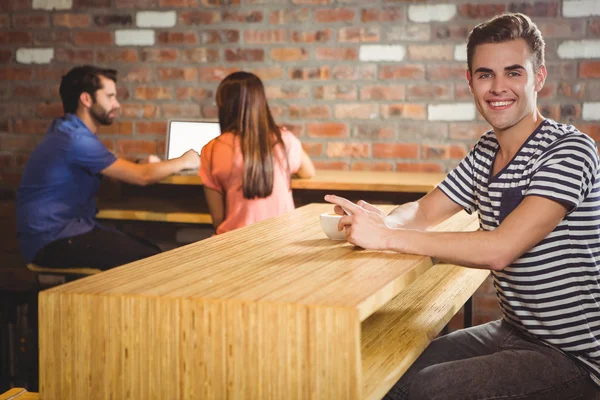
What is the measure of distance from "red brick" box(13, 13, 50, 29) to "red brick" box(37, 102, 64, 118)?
41 centimetres

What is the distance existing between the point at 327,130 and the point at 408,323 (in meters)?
2.14

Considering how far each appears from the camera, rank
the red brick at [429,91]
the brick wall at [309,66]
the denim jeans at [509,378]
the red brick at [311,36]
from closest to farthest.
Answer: the denim jeans at [509,378], the brick wall at [309,66], the red brick at [429,91], the red brick at [311,36]

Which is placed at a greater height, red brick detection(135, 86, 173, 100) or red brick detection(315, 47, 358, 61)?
red brick detection(315, 47, 358, 61)

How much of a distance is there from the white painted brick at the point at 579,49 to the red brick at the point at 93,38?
2.20 m

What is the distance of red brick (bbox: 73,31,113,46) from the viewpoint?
12.8 ft

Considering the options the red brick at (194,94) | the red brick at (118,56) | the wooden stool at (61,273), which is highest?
the red brick at (118,56)

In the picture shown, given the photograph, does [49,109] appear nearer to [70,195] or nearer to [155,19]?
[155,19]

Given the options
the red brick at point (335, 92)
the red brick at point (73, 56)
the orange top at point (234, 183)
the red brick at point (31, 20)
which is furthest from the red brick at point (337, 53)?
the red brick at point (31, 20)

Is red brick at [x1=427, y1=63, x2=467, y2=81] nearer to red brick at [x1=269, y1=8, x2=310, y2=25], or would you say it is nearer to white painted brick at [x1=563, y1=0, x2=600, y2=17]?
white painted brick at [x1=563, y1=0, x2=600, y2=17]

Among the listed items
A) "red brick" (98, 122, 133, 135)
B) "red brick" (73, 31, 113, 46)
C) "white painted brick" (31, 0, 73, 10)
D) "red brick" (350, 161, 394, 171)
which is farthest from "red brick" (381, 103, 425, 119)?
"white painted brick" (31, 0, 73, 10)

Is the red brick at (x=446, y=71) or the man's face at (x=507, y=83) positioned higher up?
the red brick at (x=446, y=71)

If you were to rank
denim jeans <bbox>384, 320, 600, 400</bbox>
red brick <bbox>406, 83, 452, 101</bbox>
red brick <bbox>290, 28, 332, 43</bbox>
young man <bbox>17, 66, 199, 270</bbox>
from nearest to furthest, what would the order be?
denim jeans <bbox>384, 320, 600, 400</bbox> → young man <bbox>17, 66, 199, 270</bbox> → red brick <bbox>406, 83, 452, 101</bbox> → red brick <bbox>290, 28, 332, 43</bbox>

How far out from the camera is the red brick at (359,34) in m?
3.57

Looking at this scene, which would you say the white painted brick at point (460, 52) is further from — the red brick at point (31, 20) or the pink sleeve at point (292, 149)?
the red brick at point (31, 20)
